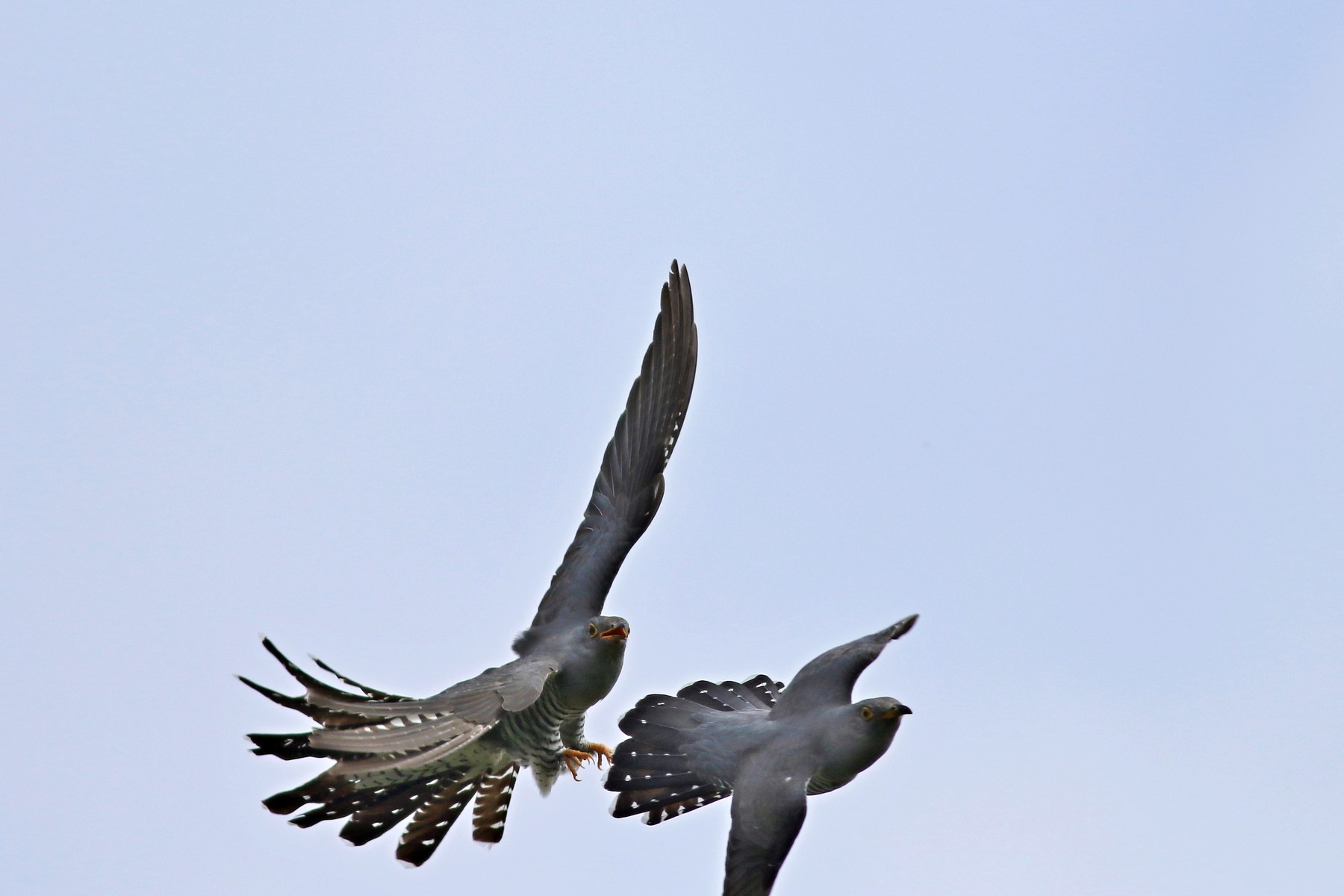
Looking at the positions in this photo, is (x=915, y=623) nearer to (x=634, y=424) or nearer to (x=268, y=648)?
(x=634, y=424)

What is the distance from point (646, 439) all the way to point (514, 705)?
2.00 meters

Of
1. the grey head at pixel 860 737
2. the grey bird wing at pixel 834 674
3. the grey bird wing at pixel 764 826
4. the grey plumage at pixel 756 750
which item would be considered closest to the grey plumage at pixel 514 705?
the grey plumage at pixel 756 750

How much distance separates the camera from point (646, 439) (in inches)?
289

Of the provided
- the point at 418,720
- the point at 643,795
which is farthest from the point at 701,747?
the point at 418,720

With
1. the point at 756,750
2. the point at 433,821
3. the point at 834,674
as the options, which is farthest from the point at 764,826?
the point at 433,821

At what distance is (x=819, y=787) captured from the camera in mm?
5367

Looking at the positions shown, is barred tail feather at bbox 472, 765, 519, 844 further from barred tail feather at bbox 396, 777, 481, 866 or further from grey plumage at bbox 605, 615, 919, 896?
grey plumage at bbox 605, 615, 919, 896

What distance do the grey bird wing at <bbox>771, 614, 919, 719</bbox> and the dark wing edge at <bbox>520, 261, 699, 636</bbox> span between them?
1693 mm

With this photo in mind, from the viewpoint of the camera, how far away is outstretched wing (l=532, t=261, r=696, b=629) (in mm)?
7211

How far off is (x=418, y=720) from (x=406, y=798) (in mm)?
896

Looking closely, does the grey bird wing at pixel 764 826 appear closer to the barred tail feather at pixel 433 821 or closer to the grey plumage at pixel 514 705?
the grey plumage at pixel 514 705

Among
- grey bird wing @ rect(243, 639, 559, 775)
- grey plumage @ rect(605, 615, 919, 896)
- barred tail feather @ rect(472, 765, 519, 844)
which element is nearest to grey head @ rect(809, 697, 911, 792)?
grey plumage @ rect(605, 615, 919, 896)

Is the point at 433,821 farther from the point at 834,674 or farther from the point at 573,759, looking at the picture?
the point at 834,674

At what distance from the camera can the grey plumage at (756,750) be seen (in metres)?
4.96
